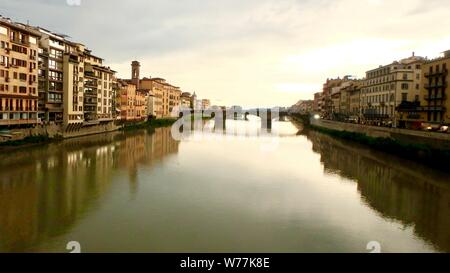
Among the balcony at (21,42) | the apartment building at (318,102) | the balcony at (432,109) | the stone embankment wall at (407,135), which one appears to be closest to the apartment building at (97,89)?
the balcony at (21,42)

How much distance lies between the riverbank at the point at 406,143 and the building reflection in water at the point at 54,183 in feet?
66.7

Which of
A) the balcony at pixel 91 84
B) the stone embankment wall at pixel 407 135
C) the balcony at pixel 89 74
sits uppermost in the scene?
the balcony at pixel 89 74

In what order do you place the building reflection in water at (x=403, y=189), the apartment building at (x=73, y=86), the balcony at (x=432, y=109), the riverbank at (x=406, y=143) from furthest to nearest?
the apartment building at (x=73, y=86)
the balcony at (x=432, y=109)
the riverbank at (x=406, y=143)
the building reflection in water at (x=403, y=189)

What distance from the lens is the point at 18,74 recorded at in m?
34.7

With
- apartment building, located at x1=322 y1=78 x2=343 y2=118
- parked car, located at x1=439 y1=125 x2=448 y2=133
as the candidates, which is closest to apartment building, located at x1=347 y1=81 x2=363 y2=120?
apartment building, located at x1=322 y1=78 x2=343 y2=118

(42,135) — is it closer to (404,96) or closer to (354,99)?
(404,96)

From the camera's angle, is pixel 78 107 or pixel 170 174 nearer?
pixel 170 174

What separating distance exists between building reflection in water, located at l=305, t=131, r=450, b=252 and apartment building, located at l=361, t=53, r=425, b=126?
17606 mm

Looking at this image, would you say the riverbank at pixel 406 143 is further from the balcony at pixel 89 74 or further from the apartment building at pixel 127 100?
the apartment building at pixel 127 100

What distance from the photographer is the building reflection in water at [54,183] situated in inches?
539

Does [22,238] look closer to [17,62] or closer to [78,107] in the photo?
[17,62]
